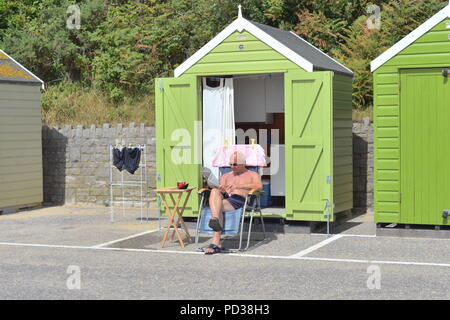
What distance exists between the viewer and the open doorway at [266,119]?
12023 millimetres

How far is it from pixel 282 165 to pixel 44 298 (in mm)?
5883

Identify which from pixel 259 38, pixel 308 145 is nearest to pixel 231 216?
pixel 308 145

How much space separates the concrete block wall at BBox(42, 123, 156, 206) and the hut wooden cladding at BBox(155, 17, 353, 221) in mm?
2616

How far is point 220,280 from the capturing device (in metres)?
7.60

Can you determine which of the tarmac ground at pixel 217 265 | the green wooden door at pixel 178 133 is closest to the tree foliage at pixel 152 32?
the green wooden door at pixel 178 133

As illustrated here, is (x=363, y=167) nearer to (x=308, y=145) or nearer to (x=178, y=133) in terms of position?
(x=308, y=145)

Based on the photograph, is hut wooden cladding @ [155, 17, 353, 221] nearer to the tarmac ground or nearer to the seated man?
the tarmac ground

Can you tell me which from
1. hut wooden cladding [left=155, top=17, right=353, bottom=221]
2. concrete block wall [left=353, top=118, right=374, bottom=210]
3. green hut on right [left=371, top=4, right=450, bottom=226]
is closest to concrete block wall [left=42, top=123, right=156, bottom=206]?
hut wooden cladding [left=155, top=17, right=353, bottom=221]

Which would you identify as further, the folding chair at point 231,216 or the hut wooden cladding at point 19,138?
the hut wooden cladding at point 19,138

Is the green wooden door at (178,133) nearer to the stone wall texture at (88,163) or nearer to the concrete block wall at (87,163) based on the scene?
the stone wall texture at (88,163)

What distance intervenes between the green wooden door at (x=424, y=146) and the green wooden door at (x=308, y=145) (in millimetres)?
1030

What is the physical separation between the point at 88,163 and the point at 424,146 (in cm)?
707
